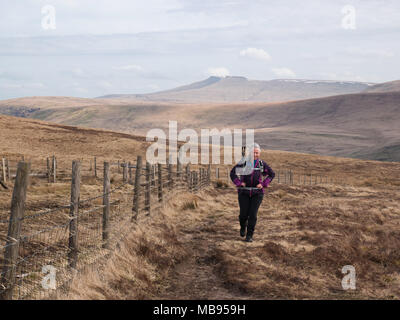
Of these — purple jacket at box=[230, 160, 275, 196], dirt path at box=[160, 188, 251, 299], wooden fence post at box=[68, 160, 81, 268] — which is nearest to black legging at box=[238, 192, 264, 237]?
purple jacket at box=[230, 160, 275, 196]

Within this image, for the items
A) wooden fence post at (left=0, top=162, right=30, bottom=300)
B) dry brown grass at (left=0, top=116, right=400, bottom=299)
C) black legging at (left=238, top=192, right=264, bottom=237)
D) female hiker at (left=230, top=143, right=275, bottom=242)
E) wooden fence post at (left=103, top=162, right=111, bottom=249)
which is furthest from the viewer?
black legging at (left=238, top=192, right=264, bottom=237)

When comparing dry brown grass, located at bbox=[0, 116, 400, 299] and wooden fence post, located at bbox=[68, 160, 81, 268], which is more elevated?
wooden fence post, located at bbox=[68, 160, 81, 268]

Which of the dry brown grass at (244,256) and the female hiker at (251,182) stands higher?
the female hiker at (251,182)

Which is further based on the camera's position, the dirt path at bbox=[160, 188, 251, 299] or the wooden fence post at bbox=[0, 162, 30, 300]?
the dirt path at bbox=[160, 188, 251, 299]

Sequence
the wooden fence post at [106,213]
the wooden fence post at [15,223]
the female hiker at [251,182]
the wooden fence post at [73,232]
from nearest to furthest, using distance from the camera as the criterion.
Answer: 1. the wooden fence post at [15,223]
2. the wooden fence post at [73,232]
3. the wooden fence post at [106,213]
4. the female hiker at [251,182]

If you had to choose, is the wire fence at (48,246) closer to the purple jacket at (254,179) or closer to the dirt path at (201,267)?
the dirt path at (201,267)

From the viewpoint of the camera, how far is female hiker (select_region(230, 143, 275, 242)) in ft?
33.4

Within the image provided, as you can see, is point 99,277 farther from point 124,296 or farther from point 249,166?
point 249,166

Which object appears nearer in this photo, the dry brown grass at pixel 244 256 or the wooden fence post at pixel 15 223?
the wooden fence post at pixel 15 223

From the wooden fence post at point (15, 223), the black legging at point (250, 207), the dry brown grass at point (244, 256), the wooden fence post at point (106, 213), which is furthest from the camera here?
the black legging at point (250, 207)

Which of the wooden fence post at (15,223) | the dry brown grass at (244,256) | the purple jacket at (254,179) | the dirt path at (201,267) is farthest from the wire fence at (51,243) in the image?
the purple jacket at (254,179)

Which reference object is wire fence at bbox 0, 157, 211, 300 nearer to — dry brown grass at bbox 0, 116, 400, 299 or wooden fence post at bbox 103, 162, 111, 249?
wooden fence post at bbox 103, 162, 111, 249

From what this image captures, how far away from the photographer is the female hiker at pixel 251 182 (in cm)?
1020
